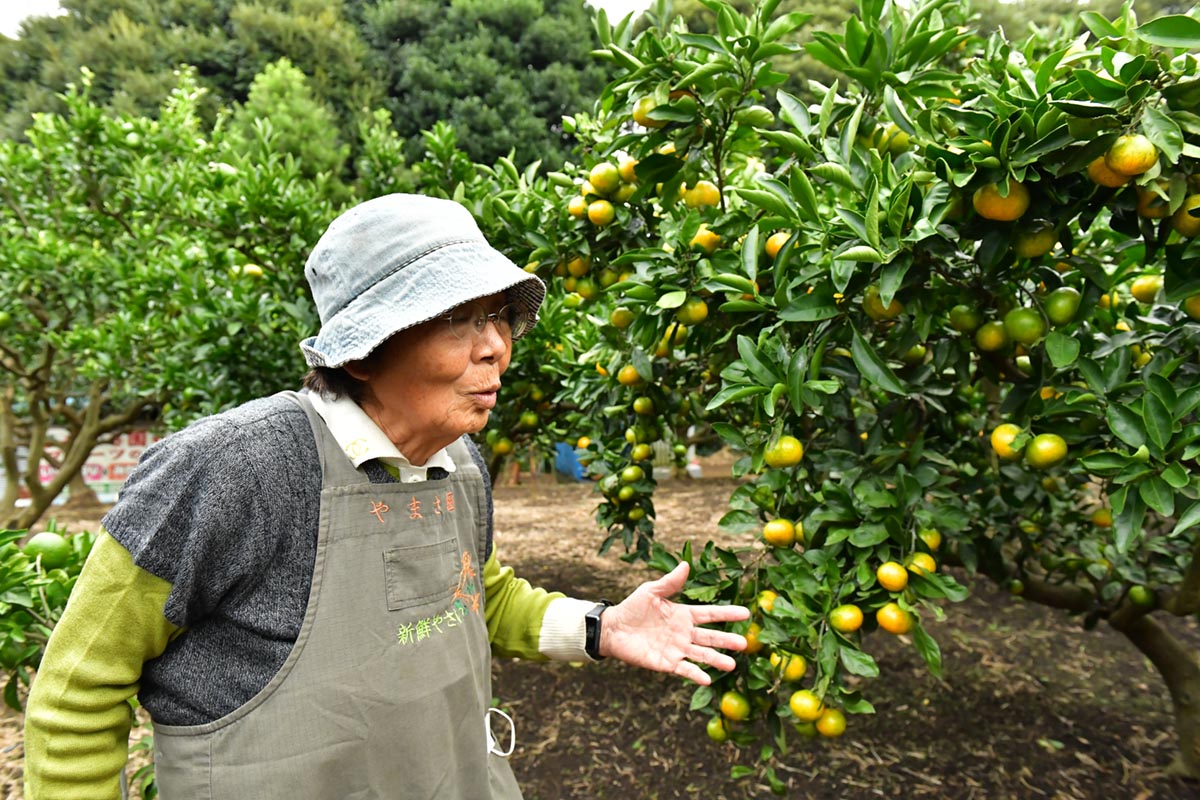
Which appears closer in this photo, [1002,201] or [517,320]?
[1002,201]

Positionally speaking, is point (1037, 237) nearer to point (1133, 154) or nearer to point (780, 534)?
point (1133, 154)

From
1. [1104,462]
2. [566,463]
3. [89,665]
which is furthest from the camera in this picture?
[566,463]

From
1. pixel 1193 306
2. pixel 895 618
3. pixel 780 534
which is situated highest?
pixel 1193 306

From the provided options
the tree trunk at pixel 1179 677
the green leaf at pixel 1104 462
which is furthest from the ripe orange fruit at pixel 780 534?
the tree trunk at pixel 1179 677

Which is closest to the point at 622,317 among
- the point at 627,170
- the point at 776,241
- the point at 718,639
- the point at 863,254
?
the point at 627,170

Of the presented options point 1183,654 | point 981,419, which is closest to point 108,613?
point 981,419

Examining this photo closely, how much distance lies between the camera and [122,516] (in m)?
0.92

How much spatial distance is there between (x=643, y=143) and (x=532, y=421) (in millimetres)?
1796

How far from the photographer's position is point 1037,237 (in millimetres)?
1359

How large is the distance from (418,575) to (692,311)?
2.92ft

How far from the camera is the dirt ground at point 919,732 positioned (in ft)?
9.16

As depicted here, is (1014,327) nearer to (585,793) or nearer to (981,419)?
(981,419)

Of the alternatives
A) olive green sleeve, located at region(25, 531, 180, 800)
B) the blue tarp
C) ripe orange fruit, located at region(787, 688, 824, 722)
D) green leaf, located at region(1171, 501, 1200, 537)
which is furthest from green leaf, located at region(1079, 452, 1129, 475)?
the blue tarp

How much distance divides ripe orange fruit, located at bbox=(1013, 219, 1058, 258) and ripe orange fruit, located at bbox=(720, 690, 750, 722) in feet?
3.79
